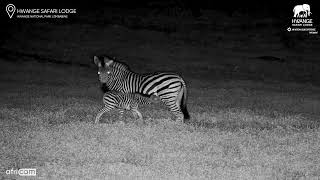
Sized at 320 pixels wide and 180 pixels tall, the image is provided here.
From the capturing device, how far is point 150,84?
43.8ft

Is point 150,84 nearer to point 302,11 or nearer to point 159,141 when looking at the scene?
point 159,141

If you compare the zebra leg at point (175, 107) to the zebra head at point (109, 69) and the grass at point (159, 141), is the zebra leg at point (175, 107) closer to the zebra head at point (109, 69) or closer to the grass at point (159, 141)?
the grass at point (159, 141)

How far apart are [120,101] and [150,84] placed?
1.15 m

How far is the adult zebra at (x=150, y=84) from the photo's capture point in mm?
13039

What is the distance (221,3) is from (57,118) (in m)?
38.1

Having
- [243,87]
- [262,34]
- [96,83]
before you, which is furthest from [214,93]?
[262,34]

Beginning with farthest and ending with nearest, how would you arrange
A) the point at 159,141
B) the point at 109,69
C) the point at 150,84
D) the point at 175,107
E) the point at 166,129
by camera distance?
the point at 109,69 < the point at 150,84 < the point at 175,107 < the point at 166,129 < the point at 159,141

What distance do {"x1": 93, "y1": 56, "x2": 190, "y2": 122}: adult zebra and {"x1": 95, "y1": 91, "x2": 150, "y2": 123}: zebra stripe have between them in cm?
51

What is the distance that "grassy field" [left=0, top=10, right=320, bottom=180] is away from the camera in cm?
842

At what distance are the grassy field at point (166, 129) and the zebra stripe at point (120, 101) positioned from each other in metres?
0.44

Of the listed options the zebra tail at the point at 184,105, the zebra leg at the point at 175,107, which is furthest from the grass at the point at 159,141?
the zebra leg at the point at 175,107

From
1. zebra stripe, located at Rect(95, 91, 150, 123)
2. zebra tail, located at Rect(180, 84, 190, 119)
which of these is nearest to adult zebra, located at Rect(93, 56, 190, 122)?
zebra tail, located at Rect(180, 84, 190, 119)

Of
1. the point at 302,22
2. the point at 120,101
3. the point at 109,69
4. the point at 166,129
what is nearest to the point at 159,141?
the point at 166,129

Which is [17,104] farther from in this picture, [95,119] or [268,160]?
[268,160]
